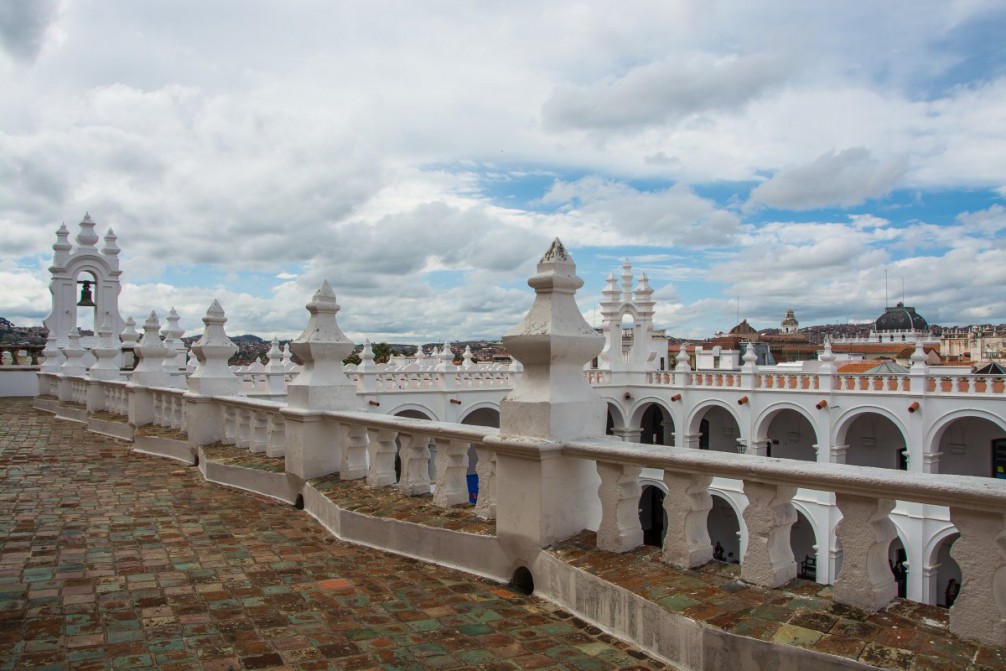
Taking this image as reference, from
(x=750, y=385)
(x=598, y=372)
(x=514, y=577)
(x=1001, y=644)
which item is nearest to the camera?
(x=1001, y=644)

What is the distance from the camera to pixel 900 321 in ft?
227

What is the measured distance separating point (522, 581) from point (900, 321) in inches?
2996

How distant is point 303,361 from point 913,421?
82.1 ft

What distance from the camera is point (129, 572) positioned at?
4324 millimetres

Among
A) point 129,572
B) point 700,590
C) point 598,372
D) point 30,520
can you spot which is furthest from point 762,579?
point 598,372

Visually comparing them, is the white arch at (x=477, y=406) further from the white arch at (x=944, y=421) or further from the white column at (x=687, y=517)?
the white column at (x=687, y=517)

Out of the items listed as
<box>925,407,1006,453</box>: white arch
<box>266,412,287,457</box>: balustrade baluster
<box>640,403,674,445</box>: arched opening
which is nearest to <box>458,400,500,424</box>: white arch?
<box>640,403,674,445</box>: arched opening

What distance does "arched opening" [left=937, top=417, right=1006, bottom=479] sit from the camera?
26.0 m

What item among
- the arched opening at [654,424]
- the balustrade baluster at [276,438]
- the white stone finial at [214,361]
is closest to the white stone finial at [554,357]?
the balustrade baluster at [276,438]

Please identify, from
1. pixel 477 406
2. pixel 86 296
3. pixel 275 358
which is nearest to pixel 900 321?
pixel 477 406

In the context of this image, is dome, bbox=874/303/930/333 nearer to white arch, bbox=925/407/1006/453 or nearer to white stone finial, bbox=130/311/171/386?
white arch, bbox=925/407/1006/453

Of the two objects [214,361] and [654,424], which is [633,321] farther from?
[214,361]

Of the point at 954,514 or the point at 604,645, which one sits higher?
the point at 954,514

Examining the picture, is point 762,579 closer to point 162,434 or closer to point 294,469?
point 294,469
